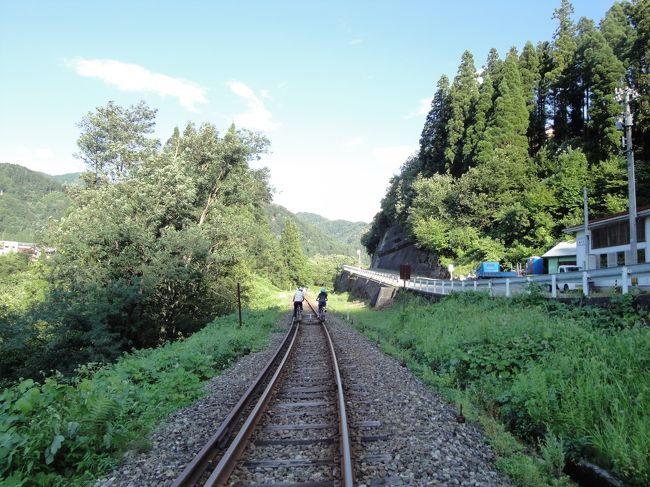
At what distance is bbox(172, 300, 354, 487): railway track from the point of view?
15.8ft

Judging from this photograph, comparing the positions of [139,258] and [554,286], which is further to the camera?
[139,258]

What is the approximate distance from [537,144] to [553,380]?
1978 inches

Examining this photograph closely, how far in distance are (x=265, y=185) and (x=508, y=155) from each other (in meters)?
23.6

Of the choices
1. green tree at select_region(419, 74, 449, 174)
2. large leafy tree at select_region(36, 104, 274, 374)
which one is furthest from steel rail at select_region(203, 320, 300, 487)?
green tree at select_region(419, 74, 449, 174)

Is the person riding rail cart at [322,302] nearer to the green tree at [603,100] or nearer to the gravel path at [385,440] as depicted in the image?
the gravel path at [385,440]

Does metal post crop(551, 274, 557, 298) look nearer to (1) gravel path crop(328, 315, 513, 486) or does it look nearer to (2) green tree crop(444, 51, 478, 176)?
(1) gravel path crop(328, 315, 513, 486)

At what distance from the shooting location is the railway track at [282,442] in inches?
190

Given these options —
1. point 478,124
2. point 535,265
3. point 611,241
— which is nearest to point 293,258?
point 478,124

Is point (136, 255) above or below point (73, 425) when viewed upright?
above

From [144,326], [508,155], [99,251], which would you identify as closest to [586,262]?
[508,155]

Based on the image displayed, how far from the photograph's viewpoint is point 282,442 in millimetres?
5824

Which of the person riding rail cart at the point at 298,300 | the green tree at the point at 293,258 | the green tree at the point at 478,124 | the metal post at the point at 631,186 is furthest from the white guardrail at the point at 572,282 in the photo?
the green tree at the point at 293,258

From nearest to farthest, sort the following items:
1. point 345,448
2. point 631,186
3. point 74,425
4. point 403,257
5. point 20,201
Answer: point 345,448
point 74,425
point 631,186
point 403,257
point 20,201

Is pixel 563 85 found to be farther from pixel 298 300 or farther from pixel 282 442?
pixel 282 442
